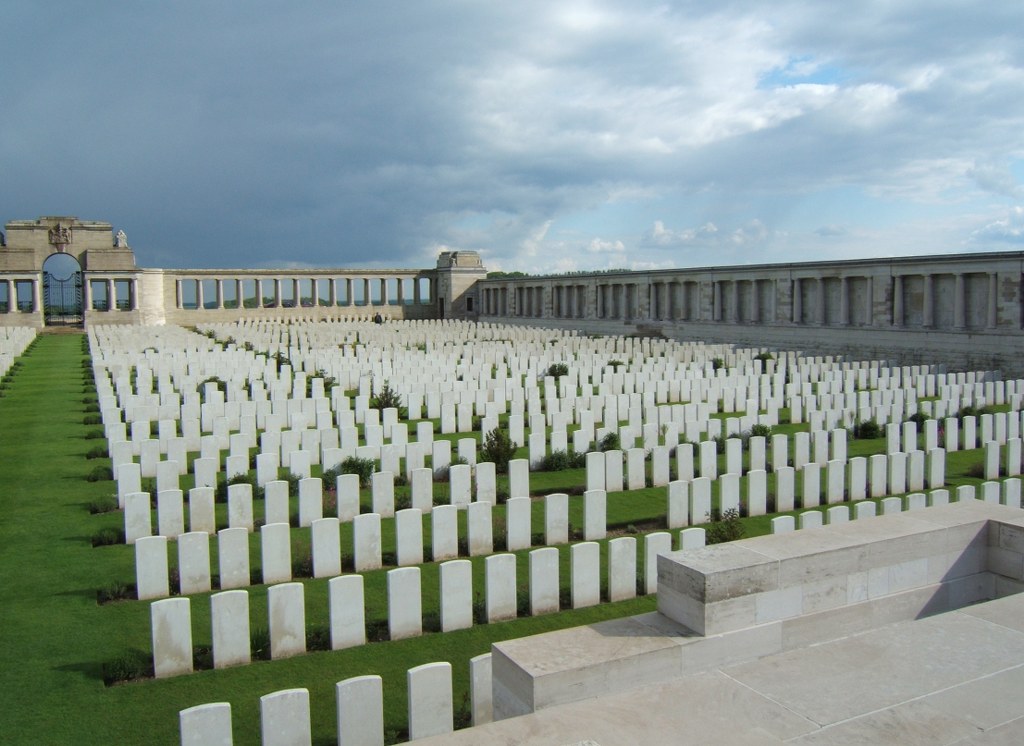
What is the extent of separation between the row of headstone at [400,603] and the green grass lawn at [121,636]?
4.4 inches

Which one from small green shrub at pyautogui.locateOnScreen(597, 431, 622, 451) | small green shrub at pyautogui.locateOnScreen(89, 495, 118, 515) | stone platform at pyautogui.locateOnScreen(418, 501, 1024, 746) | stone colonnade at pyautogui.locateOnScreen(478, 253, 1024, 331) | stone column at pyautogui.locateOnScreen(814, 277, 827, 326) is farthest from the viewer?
stone column at pyautogui.locateOnScreen(814, 277, 827, 326)

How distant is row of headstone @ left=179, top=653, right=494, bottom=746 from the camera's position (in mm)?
4109

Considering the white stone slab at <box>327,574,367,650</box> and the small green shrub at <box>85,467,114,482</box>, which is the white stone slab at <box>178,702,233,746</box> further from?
the small green shrub at <box>85,467,114,482</box>

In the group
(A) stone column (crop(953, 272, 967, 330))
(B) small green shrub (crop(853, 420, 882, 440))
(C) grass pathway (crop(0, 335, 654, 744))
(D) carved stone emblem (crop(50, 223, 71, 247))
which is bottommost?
(C) grass pathway (crop(0, 335, 654, 744))

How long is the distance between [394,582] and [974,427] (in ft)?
38.1

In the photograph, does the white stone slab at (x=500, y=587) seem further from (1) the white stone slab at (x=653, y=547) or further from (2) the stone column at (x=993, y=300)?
(2) the stone column at (x=993, y=300)

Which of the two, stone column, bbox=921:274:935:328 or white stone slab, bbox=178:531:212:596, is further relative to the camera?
stone column, bbox=921:274:935:328

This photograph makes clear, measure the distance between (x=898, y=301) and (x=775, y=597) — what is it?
2663cm

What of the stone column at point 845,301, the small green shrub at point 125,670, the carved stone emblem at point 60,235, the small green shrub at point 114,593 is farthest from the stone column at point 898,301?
the carved stone emblem at point 60,235

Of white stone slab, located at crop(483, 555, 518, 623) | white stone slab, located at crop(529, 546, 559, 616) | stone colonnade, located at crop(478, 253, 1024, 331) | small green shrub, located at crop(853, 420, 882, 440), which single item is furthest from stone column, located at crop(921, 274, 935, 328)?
white stone slab, located at crop(483, 555, 518, 623)

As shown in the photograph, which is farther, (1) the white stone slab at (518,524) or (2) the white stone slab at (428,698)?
(1) the white stone slab at (518,524)

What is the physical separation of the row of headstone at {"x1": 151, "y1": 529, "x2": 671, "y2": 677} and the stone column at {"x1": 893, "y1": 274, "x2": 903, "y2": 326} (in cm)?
2479

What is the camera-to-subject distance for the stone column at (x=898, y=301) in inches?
1128

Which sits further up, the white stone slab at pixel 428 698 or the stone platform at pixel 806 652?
the stone platform at pixel 806 652
